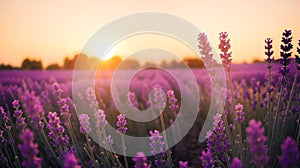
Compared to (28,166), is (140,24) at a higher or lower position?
higher

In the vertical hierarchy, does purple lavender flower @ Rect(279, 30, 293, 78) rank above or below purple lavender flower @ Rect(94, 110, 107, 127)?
above

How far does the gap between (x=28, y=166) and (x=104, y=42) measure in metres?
3.44

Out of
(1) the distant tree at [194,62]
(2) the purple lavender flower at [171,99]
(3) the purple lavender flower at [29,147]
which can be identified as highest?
(1) the distant tree at [194,62]

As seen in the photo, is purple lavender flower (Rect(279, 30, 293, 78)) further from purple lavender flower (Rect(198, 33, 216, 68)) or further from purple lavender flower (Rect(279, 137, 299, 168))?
purple lavender flower (Rect(279, 137, 299, 168))

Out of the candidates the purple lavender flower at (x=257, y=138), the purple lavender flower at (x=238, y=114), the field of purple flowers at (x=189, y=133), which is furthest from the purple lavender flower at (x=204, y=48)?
the purple lavender flower at (x=257, y=138)

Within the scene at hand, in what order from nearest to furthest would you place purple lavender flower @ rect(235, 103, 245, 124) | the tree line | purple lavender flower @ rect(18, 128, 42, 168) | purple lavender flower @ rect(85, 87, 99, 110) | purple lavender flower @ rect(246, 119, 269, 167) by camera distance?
1. purple lavender flower @ rect(246, 119, 269, 167)
2. purple lavender flower @ rect(18, 128, 42, 168)
3. purple lavender flower @ rect(235, 103, 245, 124)
4. purple lavender flower @ rect(85, 87, 99, 110)
5. the tree line

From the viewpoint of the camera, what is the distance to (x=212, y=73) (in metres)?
2.20

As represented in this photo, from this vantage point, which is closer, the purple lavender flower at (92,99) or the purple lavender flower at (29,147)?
the purple lavender flower at (29,147)

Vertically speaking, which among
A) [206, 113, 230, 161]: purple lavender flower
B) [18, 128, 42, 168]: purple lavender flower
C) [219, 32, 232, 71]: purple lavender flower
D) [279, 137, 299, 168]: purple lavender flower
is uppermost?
[219, 32, 232, 71]: purple lavender flower

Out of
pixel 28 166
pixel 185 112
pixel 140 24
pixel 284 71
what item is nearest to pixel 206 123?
pixel 185 112

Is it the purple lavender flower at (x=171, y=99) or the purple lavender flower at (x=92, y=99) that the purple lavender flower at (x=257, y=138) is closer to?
the purple lavender flower at (x=171, y=99)

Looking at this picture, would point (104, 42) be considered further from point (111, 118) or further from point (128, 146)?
point (128, 146)

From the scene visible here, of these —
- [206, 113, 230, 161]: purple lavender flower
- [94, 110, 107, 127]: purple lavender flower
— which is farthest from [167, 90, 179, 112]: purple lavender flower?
[94, 110, 107, 127]: purple lavender flower

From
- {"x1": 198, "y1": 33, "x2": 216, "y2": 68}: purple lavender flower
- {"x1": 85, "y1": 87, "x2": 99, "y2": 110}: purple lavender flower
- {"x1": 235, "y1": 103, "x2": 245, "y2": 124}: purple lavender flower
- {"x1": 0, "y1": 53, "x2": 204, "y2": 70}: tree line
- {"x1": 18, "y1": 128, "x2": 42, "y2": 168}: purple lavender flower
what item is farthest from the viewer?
{"x1": 0, "y1": 53, "x2": 204, "y2": 70}: tree line
